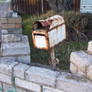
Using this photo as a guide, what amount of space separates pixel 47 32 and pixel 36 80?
67 centimetres

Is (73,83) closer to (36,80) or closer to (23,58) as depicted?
(36,80)

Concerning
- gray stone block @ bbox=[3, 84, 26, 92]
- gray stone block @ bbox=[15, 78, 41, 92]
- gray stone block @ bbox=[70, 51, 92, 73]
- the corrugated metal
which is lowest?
gray stone block @ bbox=[3, 84, 26, 92]

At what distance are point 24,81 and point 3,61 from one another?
0.48 meters

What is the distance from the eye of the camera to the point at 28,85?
8.02 ft

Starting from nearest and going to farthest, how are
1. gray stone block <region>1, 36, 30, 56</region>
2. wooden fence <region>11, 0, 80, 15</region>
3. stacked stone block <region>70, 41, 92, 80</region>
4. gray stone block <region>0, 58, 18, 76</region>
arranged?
stacked stone block <region>70, 41, 92, 80</region>
gray stone block <region>0, 58, 18, 76</region>
gray stone block <region>1, 36, 30, 56</region>
wooden fence <region>11, 0, 80, 15</region>

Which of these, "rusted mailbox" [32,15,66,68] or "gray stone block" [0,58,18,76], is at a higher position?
"rusted mailbox" [32,15,66,68]

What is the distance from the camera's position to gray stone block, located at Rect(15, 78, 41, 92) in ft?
7.79

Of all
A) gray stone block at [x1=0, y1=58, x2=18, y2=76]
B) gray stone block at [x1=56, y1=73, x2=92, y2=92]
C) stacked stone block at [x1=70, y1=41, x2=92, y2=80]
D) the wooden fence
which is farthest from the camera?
the wooden fence

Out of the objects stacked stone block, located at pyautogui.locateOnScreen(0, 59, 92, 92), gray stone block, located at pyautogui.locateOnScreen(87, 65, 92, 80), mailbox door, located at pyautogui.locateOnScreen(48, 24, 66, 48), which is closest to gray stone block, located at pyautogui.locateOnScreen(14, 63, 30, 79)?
stacked stone block, located at pyautogui.locateOnScreen(0, 59, 92, 92)

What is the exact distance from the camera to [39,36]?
87.0 inches

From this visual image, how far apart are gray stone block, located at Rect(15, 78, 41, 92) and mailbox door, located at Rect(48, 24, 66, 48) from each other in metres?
0.60

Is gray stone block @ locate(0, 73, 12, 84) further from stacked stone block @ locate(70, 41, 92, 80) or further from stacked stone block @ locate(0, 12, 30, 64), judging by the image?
stacked stone block @ locate(70, 41, 92, 80)

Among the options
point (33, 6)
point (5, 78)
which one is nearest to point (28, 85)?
point (5, 78)

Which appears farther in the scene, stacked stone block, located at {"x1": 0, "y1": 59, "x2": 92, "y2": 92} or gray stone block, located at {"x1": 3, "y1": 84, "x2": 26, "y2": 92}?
gray stone block, located at {"x1": 3, "y1": 84, "x2": 26, "y2": 92}
